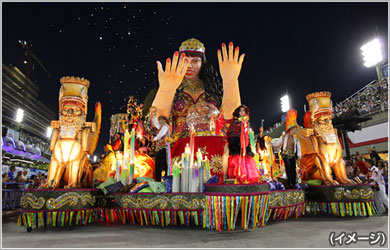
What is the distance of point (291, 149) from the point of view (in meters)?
5.30

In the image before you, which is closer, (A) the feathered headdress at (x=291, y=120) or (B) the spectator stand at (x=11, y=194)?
(A) the feathered headdress at (x=291, y=120)

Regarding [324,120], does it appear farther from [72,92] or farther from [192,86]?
[72,92]

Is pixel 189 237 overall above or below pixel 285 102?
below

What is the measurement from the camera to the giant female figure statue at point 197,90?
576cm

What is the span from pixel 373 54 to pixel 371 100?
13.2ft

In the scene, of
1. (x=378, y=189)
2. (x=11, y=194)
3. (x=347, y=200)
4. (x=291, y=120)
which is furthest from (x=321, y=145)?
(x=11, y=194)

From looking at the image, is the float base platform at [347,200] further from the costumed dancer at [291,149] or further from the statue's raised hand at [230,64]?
the statue's raised hand at [230,64]

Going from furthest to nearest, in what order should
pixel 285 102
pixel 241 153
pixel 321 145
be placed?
pixel 285 102, pixel 321 145, pixel 241 153

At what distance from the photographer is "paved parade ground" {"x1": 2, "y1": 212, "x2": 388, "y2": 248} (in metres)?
2.82

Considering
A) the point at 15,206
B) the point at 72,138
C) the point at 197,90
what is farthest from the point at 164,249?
the point at 15,206

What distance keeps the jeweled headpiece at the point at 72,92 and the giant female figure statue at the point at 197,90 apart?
1822 millimetres

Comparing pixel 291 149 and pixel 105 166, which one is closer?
pixel 291 149

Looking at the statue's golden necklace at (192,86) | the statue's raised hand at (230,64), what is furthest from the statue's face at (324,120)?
the statue's golden necklace at (192,86)

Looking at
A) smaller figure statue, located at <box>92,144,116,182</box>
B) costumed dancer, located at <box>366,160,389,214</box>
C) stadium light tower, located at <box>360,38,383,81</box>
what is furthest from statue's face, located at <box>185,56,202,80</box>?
stadium light tower, located at <box>360,38,383,81</box>
